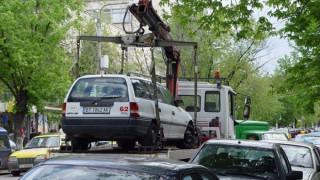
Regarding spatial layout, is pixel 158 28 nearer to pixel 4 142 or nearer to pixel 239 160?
pixel 239 160

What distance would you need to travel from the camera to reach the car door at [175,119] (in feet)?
45.4

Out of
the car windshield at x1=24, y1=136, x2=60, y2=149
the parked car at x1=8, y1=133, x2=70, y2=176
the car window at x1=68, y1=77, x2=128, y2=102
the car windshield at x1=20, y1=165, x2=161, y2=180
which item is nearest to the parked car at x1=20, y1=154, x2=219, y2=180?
the car windshield at x1=20, y1=165, x2=161, y2=180

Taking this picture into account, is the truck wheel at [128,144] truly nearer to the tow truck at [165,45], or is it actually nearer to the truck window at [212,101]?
the tow truck at [165,45]

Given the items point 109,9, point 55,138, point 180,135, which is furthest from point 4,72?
point 109,9

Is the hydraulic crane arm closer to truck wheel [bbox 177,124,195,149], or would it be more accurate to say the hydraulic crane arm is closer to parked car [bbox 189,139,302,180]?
truck wheel [bbox 177,124,195,149]

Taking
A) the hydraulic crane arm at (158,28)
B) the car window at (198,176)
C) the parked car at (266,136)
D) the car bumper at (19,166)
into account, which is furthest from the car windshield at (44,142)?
the car window at (198,176)

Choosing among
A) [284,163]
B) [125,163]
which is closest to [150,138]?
[284,163]

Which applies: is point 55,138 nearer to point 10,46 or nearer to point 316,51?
point 10,46

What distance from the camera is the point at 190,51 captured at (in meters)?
43.8

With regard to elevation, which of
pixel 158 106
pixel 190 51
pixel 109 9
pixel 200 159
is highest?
pixel 109 9

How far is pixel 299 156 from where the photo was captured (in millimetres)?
13266

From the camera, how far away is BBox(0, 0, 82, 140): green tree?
31.0 meters

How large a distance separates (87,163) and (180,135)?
8.98 meters

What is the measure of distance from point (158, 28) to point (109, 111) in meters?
5.18
